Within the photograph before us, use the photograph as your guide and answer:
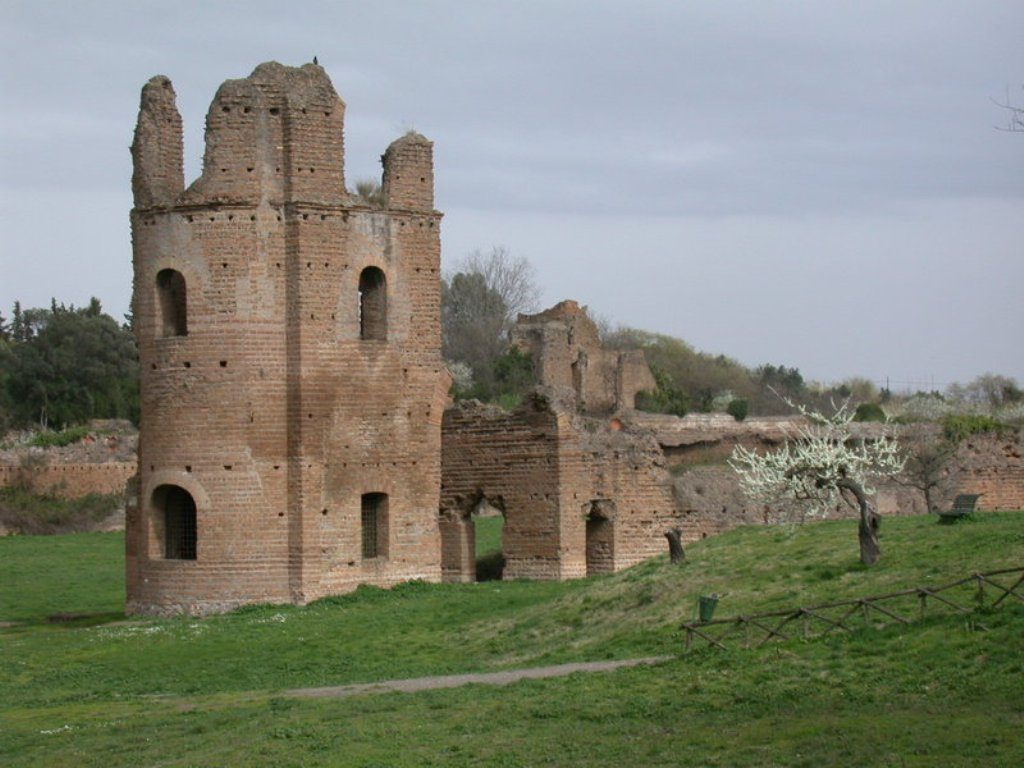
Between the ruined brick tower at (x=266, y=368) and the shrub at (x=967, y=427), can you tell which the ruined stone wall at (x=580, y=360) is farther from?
the ruined brick tower at (x=266, y=368)

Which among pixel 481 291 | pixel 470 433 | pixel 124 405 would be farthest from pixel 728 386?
pixel 470 433

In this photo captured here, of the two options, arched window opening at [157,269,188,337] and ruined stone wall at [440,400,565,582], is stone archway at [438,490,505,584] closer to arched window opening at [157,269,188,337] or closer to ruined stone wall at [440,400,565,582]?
ruined stone wall at [440,400,565,582]

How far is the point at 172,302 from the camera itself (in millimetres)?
34844

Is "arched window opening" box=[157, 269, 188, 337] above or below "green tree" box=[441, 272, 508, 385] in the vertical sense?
below

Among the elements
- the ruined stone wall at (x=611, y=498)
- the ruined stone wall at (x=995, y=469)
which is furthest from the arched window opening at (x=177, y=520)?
the ruined stone wall at (x=995, y=469)

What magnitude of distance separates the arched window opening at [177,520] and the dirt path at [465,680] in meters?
10.2

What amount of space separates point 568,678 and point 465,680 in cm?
181

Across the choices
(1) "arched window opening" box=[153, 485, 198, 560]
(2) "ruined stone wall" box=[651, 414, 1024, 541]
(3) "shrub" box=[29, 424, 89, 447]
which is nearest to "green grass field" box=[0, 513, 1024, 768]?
(1) "arched window opening" box=[153, 485, 198, 560]

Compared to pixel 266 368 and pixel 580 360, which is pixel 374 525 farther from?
pixel 580 360

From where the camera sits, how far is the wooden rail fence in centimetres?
2130

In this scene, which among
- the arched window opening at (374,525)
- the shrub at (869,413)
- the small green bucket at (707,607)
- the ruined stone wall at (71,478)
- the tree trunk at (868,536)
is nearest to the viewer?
the small green bucket at (707,607)

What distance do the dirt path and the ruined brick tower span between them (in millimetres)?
9135

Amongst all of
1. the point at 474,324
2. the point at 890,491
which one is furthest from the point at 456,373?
the point at 890,491

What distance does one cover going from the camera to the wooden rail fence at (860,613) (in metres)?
21.3
